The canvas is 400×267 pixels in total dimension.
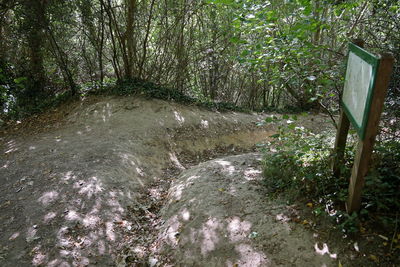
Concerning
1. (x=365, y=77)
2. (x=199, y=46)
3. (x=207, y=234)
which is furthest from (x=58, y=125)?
(x=365, y=77)

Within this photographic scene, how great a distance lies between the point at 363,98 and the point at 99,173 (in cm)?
424

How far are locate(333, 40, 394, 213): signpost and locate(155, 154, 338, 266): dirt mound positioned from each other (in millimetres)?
683

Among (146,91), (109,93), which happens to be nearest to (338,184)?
(146,91)

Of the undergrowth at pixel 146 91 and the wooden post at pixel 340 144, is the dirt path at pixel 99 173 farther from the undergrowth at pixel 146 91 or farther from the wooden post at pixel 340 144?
the wooden post at pixel 340 144

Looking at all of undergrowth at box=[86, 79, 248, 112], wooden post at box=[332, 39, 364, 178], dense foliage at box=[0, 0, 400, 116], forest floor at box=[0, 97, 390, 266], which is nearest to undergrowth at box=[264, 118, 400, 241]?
wooden post at box=[332, 39, 364, 178]

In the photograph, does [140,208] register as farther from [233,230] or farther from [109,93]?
[109,93]

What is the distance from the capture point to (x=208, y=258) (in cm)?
298

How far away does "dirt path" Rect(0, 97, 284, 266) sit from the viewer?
3.48 meters

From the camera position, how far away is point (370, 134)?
91.4 inches

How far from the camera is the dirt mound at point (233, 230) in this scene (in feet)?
8.99

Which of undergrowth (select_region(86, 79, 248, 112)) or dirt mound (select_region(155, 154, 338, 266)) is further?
undergrowth (select_region(86, 79, 248, 112))

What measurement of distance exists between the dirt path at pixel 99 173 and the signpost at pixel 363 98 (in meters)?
2.62

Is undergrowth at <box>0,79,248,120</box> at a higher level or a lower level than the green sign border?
lower

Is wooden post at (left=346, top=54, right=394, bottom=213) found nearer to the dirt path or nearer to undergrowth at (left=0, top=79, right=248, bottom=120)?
the dirt path
